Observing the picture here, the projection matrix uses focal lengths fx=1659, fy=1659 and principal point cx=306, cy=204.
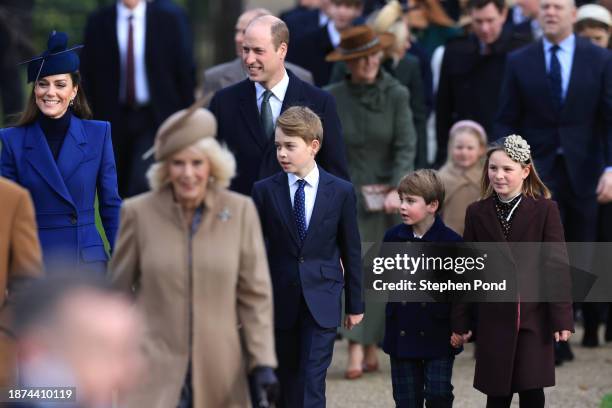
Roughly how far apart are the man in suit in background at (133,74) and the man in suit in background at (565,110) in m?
3.82

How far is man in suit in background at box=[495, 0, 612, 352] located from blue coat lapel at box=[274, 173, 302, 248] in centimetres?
327

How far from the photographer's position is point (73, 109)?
29.2ft

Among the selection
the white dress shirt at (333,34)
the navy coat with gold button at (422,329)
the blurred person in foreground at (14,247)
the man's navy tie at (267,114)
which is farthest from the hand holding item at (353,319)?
the white dress shirt at (333,34)

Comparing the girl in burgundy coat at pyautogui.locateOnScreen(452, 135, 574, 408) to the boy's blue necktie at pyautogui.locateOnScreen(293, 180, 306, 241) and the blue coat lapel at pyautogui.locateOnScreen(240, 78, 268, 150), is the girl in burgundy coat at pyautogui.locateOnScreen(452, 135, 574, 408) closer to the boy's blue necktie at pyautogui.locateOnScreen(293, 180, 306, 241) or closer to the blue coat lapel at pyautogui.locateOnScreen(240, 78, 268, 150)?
the boy's blue necktie at pyautogui.locateOnScreen(293, 180, 306, 241)

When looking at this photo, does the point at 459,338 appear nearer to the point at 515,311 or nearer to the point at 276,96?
the point at 515,311

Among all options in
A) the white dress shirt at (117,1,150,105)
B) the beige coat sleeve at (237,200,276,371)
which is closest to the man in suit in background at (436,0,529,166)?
the white dress shirt at (117,1,150,105)

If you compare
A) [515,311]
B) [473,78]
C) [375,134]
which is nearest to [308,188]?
[515,311]

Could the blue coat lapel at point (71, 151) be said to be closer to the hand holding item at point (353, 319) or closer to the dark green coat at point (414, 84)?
the hand holding item at point (353, 319)

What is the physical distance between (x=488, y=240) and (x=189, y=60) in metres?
6.56

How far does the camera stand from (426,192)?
8.73 meters

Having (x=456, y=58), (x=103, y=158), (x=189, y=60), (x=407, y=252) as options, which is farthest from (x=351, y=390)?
(x=189, y=60)

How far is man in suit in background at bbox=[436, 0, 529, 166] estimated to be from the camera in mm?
12555

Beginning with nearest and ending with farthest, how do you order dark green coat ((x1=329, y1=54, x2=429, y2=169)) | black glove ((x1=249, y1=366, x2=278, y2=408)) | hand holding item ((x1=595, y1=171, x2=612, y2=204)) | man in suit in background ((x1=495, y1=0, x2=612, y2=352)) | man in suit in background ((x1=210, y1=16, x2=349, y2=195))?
1. black glove ((x1=249, y1=366, x2=278, y2=408))
2. man in suit in background ((x1=210, y1=16, x2=349, y2=195))
3. hand holding item ((x1=595, y1=171, x2=612, y2=204))
4. man in suit in background ((x1=495, y1=0, x2=612, y2=352))
5. dark green coat ((x1=329, y1=54, x2=429, y2=169))

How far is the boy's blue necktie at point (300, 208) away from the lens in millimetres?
8289
